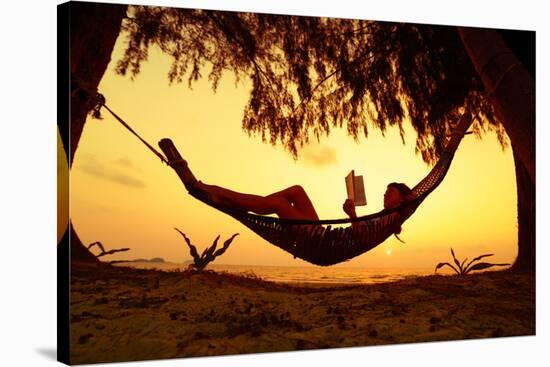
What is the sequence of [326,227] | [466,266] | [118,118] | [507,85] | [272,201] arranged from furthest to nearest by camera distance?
[507,85], [466,266], [326,227], [272,201], [118,118]

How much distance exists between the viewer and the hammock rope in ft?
23.4

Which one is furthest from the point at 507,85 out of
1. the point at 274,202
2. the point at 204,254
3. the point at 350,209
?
the point at 204,254

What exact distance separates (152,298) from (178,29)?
1.69 m

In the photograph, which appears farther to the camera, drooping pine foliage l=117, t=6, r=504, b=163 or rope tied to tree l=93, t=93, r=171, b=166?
drooping pine foliage l=117, t=6, r=504, b=163

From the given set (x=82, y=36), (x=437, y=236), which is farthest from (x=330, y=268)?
(x=82, y=36)

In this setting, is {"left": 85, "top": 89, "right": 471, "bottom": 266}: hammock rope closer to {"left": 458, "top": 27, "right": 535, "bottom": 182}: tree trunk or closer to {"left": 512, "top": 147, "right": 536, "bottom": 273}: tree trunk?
{"left": 458, "top": 27, "right": 535, "bottom": 182}: tree trunk

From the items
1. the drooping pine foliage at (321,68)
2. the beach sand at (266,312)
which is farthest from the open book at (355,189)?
the beach sand at (266,312)

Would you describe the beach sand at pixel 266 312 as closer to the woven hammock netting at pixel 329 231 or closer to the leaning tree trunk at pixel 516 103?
the woven hammock netting at pixel 329 231

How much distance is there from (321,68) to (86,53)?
1.66m

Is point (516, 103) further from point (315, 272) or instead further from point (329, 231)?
point (315, 272)

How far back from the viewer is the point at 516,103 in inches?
324

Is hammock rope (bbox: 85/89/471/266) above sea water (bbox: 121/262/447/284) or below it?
above

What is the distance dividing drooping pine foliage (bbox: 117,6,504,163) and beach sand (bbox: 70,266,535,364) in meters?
0.96

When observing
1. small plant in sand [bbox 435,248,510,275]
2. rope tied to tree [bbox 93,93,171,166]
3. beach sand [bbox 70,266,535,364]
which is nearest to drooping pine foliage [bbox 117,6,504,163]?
rope tied to tree [bbox 93,93,171,166]
